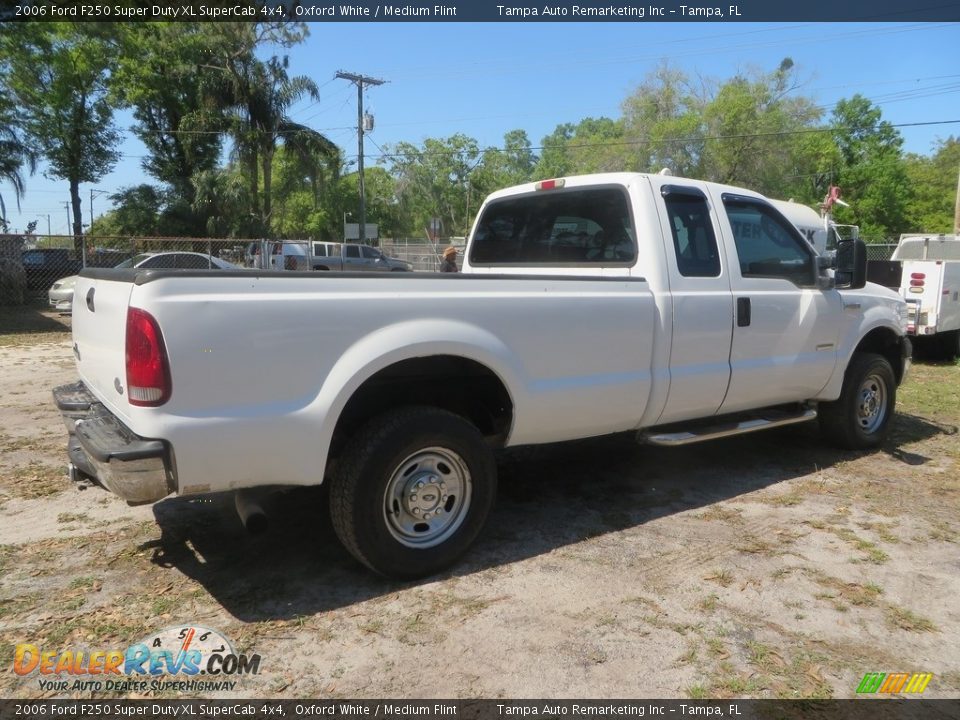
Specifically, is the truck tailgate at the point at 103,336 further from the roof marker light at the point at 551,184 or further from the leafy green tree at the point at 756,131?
the leafy green tree at the point at 756,131

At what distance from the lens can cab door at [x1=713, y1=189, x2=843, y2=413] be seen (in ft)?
14.8

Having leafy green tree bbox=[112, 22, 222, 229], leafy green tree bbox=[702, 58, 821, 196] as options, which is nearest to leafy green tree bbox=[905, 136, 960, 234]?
leafy green tree bbox=[702, 58, 821, 196]

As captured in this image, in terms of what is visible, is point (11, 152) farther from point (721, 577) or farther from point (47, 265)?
point (721, 577)

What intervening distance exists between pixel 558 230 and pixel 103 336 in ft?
9.57

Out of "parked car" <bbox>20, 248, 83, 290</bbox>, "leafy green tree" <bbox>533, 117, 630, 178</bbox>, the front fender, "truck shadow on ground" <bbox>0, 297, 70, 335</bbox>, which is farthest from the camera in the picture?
"leafy green tree" <bbox>533, 117, 630, 178</bbox>

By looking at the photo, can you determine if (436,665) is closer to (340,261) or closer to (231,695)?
(231,695)

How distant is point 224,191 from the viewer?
34594 mm

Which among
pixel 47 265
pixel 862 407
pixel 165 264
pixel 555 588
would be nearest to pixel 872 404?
pixel 862 407

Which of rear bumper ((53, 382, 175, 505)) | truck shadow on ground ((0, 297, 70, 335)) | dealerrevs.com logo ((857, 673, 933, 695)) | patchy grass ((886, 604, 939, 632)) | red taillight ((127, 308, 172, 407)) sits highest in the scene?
red taillight ((127, 308, 172, 407))

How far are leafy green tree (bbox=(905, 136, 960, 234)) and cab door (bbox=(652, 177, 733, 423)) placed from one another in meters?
51.1

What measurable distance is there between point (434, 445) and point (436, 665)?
38.6 inches

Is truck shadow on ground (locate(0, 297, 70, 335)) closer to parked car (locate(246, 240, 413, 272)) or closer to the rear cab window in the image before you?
parked car (locate(246, 240, 413, 272))

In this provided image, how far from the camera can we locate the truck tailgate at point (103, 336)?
2846 mm

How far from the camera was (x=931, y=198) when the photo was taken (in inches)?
2002
